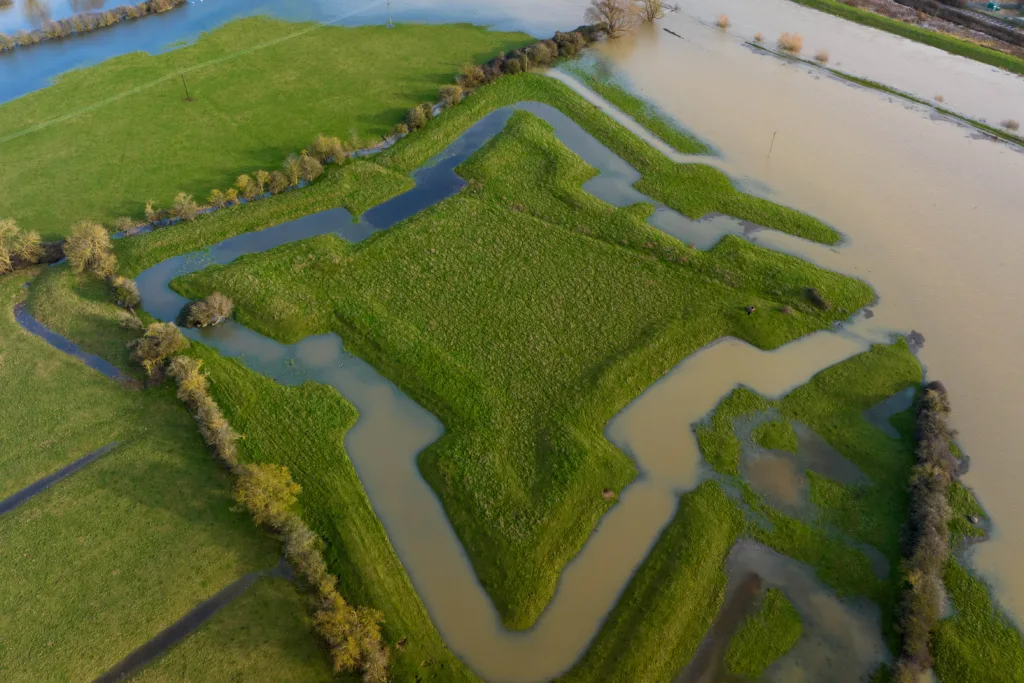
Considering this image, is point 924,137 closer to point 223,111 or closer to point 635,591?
point 635,591

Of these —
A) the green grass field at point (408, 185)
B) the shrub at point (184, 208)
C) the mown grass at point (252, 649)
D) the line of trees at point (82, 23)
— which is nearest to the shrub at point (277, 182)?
the green grass field at point (408, 185)

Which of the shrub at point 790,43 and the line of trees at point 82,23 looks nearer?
the line of trees at point 82,23

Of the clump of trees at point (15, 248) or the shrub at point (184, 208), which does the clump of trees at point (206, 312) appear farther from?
the clump of trees at point (15, 248)

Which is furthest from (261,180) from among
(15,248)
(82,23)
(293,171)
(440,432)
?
(82,23)

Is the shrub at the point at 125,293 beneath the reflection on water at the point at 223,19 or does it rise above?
beneath

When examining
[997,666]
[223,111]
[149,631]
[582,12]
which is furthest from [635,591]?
→ [582,12]

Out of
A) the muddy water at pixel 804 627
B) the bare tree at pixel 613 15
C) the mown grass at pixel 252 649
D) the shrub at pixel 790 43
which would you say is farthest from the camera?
the bare tree at pixel 613 15

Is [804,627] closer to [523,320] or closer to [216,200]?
[523,320]
